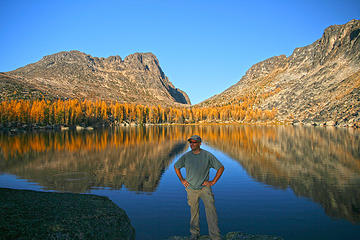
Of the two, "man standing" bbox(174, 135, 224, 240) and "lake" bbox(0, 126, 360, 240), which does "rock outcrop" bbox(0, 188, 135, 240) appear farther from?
"man standing" bbox(174, 135, 224, 240)

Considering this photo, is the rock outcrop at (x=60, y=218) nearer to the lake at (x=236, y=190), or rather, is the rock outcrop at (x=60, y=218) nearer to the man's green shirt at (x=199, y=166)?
the lake at (x=236, y=190)

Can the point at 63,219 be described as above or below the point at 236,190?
above

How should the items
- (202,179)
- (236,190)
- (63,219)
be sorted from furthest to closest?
1. (236,190)
2. (202,179)
3. (63,219)

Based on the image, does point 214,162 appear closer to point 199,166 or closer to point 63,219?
point 199,166

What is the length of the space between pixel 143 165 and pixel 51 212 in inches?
781

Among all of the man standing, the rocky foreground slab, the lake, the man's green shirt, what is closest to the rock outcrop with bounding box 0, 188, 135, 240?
the rocky foreground slab

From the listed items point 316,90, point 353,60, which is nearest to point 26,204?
point 316,90

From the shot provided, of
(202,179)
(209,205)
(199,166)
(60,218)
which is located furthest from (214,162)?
(60,218)

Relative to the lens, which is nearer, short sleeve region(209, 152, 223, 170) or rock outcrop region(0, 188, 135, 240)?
rock outcrop region(0, 188, 135, 240)

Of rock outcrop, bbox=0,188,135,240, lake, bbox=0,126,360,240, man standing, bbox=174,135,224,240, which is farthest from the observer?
lake, bbox=0,126,360,240

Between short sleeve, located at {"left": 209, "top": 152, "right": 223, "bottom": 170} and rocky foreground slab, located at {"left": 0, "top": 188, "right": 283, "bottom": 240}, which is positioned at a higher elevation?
short sleeve, located at {"left": 209, "top": 152, "right": 223, "bottom": 170}

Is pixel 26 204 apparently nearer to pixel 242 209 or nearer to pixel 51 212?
pixel 51 212

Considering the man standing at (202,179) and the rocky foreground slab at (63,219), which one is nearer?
the rocky foreground slab at (63,219)

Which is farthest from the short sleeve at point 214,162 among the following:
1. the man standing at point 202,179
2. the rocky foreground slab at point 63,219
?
the rocky foreground slab at point 63,219
